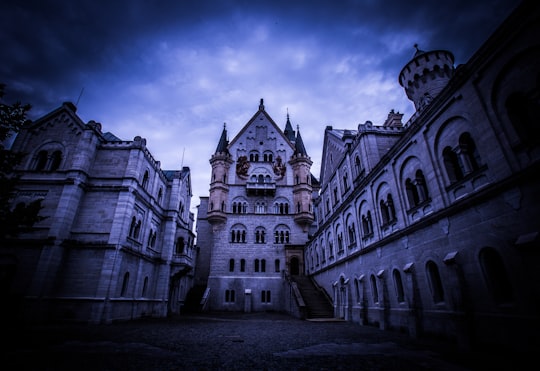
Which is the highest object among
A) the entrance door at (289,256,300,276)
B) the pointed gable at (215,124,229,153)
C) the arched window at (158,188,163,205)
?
the pointed gable at (215,124,229,153)

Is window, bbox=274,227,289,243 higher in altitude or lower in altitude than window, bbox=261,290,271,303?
higher

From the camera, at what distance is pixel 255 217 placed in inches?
1478

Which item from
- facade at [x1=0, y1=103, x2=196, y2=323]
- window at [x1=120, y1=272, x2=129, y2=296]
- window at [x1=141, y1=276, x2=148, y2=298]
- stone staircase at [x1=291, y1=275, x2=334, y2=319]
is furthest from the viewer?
window at [x1=141, y1=276, x2=148, y2=298]

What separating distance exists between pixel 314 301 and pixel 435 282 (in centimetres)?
1654

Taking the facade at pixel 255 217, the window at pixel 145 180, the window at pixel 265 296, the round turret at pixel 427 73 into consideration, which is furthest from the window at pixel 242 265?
the round turret at pixel 427 73

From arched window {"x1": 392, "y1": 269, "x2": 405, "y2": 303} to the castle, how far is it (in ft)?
0.35

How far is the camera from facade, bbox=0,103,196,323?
1784 cm

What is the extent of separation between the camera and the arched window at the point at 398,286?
1350 cm

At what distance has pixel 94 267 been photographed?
1906 centimetres

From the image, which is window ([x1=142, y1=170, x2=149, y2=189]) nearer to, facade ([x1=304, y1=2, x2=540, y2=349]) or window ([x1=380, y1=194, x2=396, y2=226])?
facade ([x1=304, y1=2, x2=540, y2=349])

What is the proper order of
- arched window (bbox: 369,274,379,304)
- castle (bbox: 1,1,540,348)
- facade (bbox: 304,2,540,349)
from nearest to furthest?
facade (bbox: 304,2,540,349)
castle (bbox: 1,1,540,348)
arched window (bbox: 369,274,379,304)

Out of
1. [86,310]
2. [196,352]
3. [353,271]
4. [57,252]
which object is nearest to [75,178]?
[57,252]

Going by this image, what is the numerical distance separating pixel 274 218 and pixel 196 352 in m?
29.4

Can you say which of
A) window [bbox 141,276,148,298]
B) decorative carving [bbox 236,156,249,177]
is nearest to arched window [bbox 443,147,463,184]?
window [bbox 141,276,148,298]
